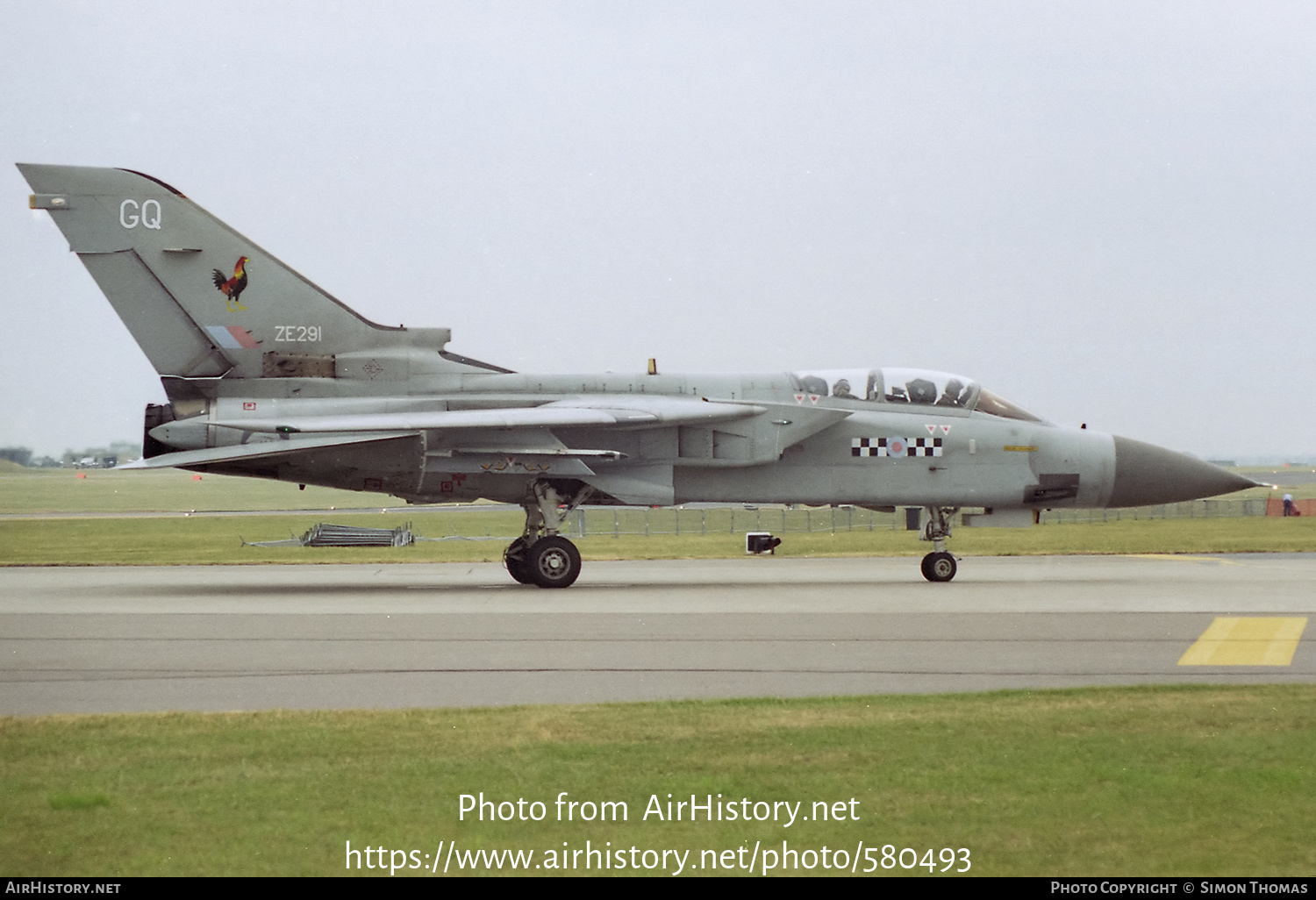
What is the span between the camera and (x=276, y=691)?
27.5 ft

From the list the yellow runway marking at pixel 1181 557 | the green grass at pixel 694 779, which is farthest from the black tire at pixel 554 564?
the yellow runway marking at pixel 1181 557

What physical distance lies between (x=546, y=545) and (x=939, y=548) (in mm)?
5921

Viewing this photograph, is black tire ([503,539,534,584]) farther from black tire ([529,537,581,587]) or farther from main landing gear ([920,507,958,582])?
main landing gear ([920,507,958,582])

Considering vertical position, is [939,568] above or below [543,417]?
below

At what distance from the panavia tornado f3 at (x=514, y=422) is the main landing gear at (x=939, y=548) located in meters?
0.05

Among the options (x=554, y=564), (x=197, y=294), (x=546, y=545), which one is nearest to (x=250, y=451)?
(x=197, y=294)

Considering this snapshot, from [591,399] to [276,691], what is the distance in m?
10.2

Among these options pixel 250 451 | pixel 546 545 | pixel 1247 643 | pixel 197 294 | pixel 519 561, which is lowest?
pixel 519 561

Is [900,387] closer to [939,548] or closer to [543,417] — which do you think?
[939,548]

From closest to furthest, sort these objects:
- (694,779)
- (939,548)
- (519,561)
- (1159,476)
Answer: (694,779)
(519,561)
(939,548)
(1159,476)

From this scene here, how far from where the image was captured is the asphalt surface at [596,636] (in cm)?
849

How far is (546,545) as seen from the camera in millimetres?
17359

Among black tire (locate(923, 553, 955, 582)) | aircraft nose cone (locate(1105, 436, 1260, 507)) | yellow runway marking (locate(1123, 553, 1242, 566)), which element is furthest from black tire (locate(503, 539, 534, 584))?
yellow runway marking (locate(1123, 553, 1242, 566))
